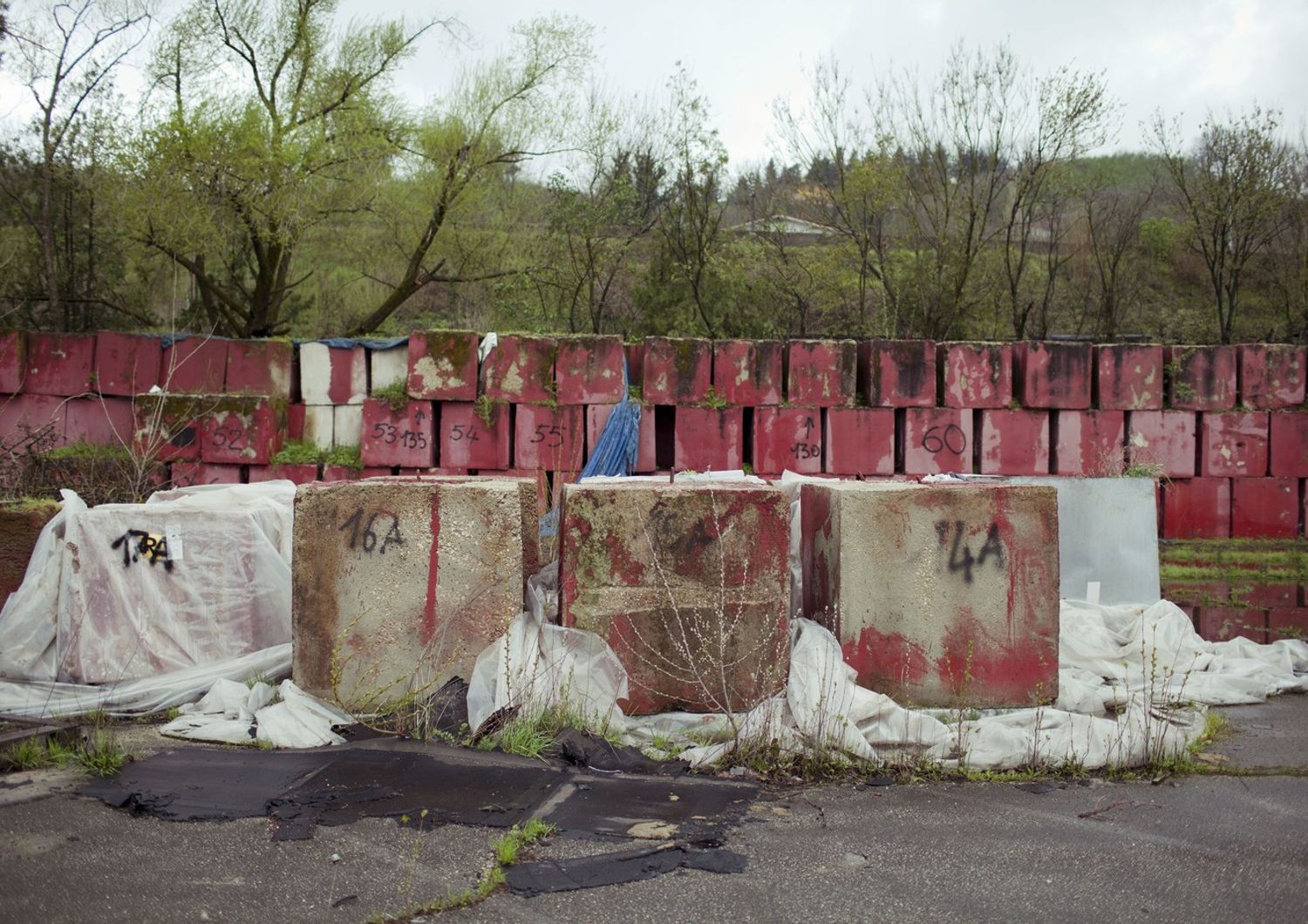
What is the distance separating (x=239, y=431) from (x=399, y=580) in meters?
7.87

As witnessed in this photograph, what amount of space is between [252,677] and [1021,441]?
9.59 m

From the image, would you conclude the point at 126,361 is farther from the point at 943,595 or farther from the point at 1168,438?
the point at 1168,438

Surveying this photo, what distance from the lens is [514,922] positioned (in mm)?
3410

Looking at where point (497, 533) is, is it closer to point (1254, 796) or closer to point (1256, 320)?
point (1254, 796)

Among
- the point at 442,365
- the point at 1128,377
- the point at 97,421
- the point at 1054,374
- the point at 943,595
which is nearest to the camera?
the point at 943,595

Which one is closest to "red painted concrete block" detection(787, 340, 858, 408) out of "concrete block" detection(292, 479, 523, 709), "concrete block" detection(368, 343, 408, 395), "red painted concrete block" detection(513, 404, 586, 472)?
"red painted concrete block" detection(513, 404, 586, 472)

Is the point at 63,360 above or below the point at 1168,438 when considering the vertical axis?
above

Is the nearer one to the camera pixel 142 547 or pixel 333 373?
pixel 142 547

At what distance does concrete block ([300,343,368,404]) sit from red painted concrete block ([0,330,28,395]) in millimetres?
3317

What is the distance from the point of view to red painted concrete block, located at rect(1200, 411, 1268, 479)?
1301 cm

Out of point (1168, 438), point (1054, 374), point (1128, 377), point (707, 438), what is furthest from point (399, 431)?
point (1168, 438)

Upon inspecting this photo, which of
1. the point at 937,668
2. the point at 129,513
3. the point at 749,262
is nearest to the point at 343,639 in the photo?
the point at 129,513

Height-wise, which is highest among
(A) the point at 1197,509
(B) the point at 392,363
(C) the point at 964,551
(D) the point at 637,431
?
(B) the point at 392,363

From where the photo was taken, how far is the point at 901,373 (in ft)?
41.7
